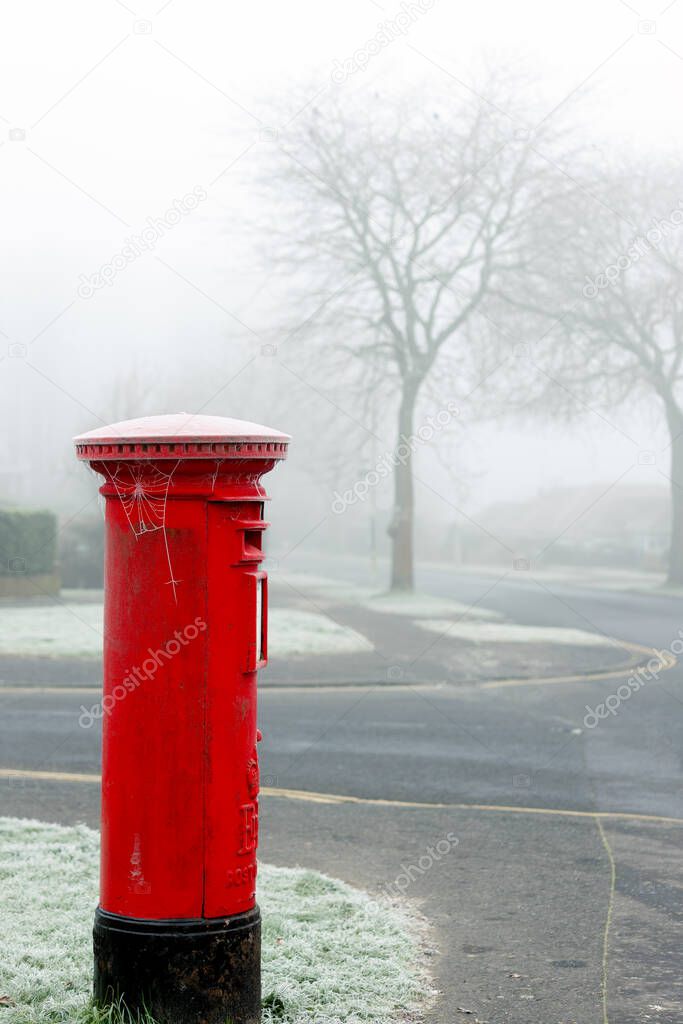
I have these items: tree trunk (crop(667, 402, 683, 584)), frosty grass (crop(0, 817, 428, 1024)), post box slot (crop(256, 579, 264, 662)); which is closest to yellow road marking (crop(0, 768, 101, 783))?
frosty grass (crop(0, 817, 428, 1024))

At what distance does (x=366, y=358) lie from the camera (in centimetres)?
2766

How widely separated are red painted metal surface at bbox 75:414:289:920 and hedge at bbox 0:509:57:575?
1932cm

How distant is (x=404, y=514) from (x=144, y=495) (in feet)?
80.2

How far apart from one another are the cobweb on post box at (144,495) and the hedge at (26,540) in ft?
63.4

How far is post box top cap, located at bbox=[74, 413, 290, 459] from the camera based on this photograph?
11.7 ft

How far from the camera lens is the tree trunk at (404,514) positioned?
27.3 m

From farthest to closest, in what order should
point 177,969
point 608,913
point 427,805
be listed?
1. point 427,805
2. point 608,913
3. point 177,969

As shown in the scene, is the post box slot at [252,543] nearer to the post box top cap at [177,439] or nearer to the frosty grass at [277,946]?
the post box top cap at [177,439]

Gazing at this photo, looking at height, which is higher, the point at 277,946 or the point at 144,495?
the point at 144,495

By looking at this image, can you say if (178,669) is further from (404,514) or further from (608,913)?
(404,514)

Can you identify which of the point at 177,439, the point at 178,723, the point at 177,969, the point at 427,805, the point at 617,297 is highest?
the point at 617,297

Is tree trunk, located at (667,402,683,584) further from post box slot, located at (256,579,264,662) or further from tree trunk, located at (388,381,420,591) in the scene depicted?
post box slot, located at (256,579,264,662)

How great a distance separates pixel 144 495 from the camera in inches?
142

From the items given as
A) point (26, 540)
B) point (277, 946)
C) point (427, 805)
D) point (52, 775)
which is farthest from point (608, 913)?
point (26, 540)
